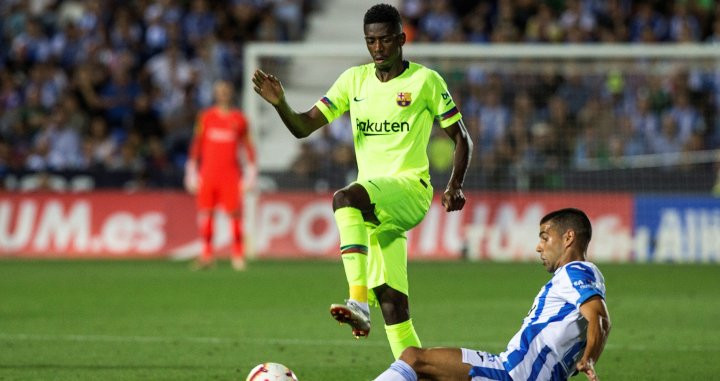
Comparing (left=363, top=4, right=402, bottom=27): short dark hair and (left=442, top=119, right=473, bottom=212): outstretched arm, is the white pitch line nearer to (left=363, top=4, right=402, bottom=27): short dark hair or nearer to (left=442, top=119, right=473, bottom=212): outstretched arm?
(left=442, top=119, right=473, bottom=212): outstretched arm

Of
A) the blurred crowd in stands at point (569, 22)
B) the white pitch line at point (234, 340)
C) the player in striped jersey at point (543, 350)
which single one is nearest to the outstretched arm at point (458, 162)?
the player in striped jersey at point (543, 350)

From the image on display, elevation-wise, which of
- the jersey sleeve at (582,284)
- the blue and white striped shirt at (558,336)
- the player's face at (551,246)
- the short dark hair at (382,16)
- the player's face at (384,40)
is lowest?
the blue and white striped shirt at (558,336)

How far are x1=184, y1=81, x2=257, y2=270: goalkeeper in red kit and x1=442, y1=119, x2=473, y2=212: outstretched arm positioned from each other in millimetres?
10166

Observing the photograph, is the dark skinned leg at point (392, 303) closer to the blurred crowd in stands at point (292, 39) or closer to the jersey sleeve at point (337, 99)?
the jersey sleeve at point (337, 99)

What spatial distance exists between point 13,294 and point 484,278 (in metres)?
5.78

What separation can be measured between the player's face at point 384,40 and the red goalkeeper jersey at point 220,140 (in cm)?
1033

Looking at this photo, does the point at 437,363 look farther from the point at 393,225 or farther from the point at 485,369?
the point at 393,225

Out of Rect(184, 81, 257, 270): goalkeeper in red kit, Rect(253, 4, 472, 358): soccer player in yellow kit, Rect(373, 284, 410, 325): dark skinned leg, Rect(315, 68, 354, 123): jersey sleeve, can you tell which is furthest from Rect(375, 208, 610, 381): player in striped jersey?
Rect(184, 81, 257, 270): goalkeeper in red kit

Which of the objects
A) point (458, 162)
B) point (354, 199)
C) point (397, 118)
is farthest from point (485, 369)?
point (397, 118)

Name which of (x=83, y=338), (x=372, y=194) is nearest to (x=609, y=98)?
(x=83, y=338)

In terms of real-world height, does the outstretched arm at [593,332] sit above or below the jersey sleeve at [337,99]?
below

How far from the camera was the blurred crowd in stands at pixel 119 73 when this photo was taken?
22577 mm

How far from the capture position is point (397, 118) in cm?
775

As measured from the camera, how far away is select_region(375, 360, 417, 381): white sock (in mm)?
6184
